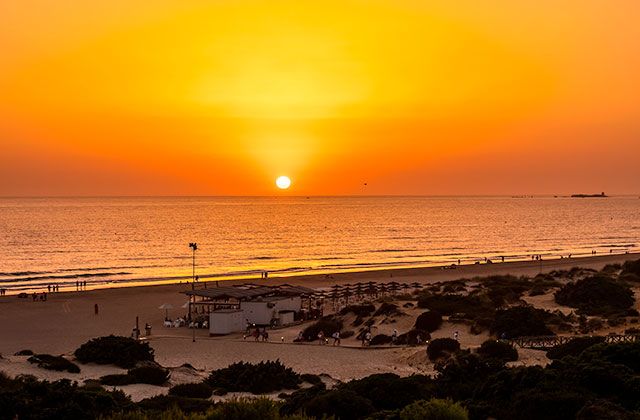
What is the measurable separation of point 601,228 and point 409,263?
9219 cm

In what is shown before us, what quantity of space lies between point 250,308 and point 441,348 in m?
16.0

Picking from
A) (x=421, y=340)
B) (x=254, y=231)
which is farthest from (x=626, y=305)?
(x=254, y=231)

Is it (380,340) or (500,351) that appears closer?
(500,351)

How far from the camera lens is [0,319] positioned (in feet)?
148

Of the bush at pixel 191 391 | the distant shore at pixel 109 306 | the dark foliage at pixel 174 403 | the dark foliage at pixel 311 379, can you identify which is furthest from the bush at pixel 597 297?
the dark foliage at pixel 174 403

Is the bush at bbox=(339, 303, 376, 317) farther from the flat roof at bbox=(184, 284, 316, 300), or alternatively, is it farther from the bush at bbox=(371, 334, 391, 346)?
the bush at bbox=(371, 334, 391, 346)

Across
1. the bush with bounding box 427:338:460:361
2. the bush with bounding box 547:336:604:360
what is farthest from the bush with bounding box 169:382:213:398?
the bush with bounding box 547:336:604:360

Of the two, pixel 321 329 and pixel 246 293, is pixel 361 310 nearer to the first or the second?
pixel 321 329

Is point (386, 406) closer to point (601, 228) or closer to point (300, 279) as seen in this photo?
point (300, 279)

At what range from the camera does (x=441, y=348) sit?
1072 inches

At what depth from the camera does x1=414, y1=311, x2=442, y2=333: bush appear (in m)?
34.6

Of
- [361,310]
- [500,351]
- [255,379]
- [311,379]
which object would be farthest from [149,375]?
[361,310]

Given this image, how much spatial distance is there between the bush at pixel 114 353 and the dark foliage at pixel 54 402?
7.84m

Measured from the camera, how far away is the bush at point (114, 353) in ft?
85.5
